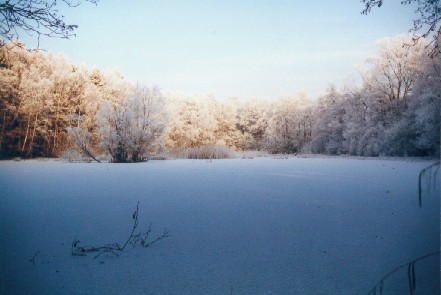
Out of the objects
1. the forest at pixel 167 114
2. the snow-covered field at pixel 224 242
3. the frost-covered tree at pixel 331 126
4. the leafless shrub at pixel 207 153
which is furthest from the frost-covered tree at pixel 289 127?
the snow-covered field at pixel 224 242

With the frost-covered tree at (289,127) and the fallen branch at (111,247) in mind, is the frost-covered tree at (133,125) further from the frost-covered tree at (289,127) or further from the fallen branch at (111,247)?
the frost-covered tree at (289,127)

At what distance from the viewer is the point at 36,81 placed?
50.4 feet

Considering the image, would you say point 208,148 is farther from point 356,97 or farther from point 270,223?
point 270,223

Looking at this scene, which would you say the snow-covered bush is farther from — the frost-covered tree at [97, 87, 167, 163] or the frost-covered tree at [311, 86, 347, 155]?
the frost-covered tree at [311, 86, 347, 155]

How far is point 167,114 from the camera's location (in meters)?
12.6

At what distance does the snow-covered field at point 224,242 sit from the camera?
1.53 metres

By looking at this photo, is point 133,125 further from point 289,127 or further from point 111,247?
point 289,127

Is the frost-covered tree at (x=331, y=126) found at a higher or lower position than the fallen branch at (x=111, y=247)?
higher

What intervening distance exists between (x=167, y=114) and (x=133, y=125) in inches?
75.3

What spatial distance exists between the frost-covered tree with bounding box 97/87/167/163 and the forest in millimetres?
35

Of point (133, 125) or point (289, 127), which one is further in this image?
point (289, 127)

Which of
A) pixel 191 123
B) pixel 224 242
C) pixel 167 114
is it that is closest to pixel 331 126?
pixel 167 114

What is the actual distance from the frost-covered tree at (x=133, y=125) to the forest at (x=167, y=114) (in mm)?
35

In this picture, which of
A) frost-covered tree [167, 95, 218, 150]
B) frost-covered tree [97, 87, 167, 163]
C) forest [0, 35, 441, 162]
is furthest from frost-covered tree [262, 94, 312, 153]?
frost-covered tree [97, 87, 167, 163]
